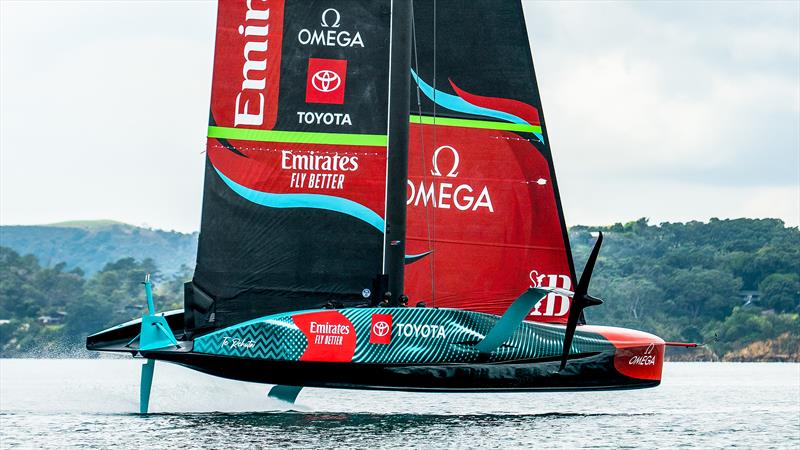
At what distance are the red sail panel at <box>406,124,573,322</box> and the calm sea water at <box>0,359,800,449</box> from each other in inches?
90.6

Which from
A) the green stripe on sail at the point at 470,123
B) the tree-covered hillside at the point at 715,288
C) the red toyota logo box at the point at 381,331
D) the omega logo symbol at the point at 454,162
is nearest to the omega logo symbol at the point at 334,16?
the green stripe on sail at the point at 470,123

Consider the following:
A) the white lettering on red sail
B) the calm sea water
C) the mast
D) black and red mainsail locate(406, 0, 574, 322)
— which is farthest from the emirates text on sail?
the calm sea water

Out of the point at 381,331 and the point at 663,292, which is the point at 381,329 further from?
the point at 663,292

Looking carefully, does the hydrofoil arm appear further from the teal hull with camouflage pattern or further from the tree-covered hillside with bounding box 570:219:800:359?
the tree-covered hillside with bounding box 570:219:800:359

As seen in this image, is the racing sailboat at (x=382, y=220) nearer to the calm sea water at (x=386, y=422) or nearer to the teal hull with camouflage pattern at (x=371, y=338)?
the teal hull with camouflage pattern at (x=371, y=338)

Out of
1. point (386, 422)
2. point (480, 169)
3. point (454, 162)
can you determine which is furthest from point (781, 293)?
point (386, 422)

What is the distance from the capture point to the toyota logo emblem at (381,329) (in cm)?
2197

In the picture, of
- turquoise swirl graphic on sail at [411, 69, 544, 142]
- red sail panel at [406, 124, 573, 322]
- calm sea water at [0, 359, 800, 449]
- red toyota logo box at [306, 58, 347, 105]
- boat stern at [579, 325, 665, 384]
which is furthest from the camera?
turquoise swirl graphic on sail at [411, 69, 544, 142]

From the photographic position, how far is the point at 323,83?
23406 mm

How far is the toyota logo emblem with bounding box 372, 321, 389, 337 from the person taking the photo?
22.0 meters

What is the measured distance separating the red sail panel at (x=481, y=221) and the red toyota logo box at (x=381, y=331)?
2.63m

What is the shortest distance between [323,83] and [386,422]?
5734 mm

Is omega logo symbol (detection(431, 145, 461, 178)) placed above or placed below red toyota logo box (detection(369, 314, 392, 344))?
above

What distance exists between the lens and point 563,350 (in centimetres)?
2222
